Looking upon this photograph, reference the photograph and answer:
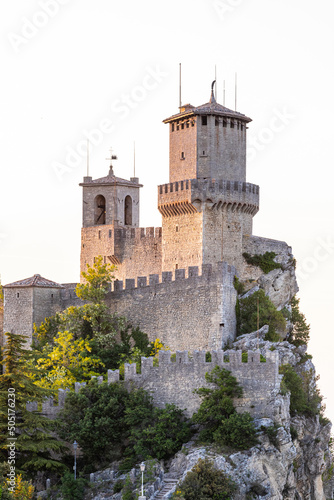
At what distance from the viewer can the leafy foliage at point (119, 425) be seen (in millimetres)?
72375

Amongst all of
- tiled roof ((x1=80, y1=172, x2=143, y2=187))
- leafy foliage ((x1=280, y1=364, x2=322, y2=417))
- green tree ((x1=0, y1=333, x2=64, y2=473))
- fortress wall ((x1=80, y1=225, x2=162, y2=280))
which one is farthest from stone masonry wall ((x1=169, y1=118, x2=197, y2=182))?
green tree ((x1=0, y1=333, x2=64, y2=473))

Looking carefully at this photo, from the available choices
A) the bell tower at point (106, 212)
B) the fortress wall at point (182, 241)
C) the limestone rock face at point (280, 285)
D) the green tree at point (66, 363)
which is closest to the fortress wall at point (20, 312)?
the green tree at point (66, 363)

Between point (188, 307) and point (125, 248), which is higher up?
point (125, 248)

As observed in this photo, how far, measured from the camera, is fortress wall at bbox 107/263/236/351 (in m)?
79.1

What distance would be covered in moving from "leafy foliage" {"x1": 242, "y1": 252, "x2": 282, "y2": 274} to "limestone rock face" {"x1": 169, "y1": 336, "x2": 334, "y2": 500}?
232 inches

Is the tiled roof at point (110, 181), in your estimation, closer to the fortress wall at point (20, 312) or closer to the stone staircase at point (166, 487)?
the fortress wall at point (20, 312)

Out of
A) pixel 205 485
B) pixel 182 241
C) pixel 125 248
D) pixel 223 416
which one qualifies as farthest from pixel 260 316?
pixel 205 485

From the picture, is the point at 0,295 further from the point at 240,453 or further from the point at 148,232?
the point at 240,453

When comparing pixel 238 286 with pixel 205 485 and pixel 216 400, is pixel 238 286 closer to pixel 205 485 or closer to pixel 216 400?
pixel 216 400

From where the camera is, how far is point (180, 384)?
73.6m

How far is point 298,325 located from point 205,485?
69.0ft

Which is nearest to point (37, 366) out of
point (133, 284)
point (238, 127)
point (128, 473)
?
point (133, 284)

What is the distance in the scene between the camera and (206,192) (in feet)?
278

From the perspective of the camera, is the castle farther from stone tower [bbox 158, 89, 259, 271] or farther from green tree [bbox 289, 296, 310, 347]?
Answer: green tree [bbox 289, 296, 310, 347]
